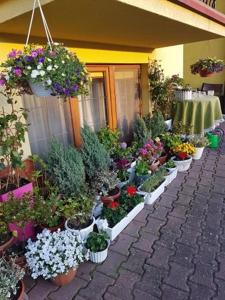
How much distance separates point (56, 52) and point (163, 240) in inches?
77.9

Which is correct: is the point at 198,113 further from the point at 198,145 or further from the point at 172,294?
the point at 172,294

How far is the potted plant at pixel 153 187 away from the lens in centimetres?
307

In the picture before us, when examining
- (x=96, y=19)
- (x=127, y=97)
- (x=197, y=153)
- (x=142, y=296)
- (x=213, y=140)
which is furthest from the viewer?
(x=213, y=140)

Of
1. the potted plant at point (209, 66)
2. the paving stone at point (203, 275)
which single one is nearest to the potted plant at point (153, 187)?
the paving stone at point (203, 275)

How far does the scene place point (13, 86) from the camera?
5.69 feet

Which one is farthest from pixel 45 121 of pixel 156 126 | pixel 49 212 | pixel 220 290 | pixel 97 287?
pixel 220 290

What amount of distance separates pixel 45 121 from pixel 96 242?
1.71 metres

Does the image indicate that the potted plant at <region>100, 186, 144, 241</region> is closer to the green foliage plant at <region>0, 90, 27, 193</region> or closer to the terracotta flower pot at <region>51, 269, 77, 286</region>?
the terracotta flower pot at <region>51, 269, 77, 286</region>

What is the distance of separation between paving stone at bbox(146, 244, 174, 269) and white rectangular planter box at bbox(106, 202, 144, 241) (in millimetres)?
399

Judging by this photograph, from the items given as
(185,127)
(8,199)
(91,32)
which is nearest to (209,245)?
(8,199)

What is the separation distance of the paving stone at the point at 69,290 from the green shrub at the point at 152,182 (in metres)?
1.41

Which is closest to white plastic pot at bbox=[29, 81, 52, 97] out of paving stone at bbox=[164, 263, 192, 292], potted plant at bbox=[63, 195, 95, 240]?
potted plant at bbox=[63, 195, 95, 240]

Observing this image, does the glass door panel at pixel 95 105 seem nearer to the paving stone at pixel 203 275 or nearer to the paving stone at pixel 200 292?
the paving stone at pixel 203 275

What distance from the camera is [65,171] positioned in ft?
8.59
